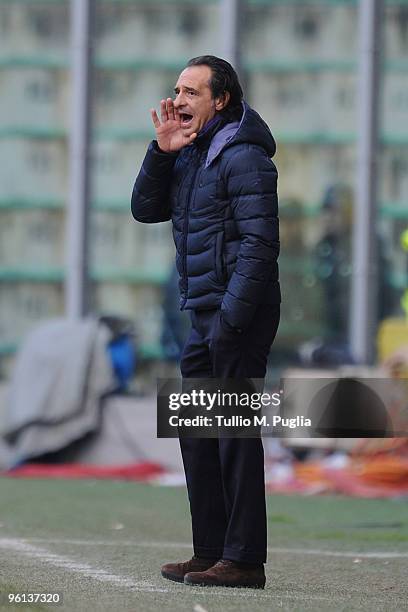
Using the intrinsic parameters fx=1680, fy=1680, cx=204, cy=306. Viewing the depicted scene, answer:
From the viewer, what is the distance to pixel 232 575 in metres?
4.89

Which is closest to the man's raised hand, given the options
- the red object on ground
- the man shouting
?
the man shouting

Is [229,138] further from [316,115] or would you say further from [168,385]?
[316,115]

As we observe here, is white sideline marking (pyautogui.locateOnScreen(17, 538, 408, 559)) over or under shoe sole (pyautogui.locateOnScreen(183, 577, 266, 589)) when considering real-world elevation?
under

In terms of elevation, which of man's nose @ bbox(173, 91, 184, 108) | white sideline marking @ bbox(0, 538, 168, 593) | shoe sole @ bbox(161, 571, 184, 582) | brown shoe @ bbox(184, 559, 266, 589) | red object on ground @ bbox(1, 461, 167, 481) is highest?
man's nose @ bbox(173, 91, 184, 108)

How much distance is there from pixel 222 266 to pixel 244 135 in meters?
0.39

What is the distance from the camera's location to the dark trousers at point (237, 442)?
4.91m

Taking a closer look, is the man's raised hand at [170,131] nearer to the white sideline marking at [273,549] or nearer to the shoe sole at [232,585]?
the shoe sole at [232,585]

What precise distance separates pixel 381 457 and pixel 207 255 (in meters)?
5.93

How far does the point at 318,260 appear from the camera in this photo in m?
12.9

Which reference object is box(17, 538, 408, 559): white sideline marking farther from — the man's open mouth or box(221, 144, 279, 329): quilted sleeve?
the man's open mouth

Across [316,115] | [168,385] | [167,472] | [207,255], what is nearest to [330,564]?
[168,385]

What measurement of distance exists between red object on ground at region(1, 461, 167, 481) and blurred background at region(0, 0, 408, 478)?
1.14 meters

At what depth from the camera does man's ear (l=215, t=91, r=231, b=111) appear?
5.01 metres

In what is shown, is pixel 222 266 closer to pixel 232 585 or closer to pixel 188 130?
pixel 188 130
